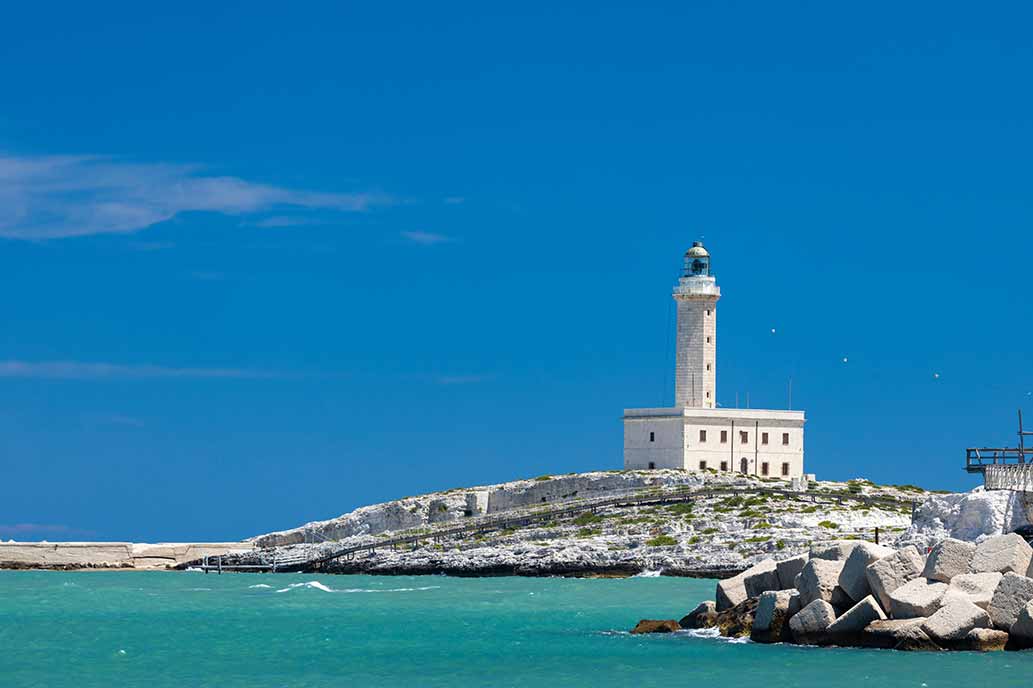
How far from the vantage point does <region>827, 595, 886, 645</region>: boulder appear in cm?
2923

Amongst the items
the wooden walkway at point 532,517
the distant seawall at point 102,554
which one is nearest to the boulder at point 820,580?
the wooden walkway at point 532,517

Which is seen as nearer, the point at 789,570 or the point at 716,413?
the point at 789,570

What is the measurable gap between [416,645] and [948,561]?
11130 mm

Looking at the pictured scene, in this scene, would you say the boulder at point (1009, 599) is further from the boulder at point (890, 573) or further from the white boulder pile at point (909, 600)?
the boulder at point (890, 573)

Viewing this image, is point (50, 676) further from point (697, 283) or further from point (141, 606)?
point (697, 283)

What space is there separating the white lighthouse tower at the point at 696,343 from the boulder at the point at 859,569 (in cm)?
5029

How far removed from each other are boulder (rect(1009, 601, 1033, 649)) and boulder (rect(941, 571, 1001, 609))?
0.66 metres

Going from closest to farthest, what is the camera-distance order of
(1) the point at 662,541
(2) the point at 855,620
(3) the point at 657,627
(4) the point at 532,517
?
1. (2) the point at 855,620
2. (3) the point at 657,627
3. (1) the point at 662,541
4. (4) the point at 532,517

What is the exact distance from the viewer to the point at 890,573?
2916cm

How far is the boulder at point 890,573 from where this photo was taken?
95.6ft

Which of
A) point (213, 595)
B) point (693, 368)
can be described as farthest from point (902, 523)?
point (213, 595)

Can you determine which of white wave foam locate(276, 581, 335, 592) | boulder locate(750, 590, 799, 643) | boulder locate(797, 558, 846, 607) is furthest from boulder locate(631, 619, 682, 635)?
white wave foam locate(276, 581, 335, 592)

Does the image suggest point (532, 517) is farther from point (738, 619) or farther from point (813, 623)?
point (813, 623)

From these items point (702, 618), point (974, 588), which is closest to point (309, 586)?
point (702, 618)
